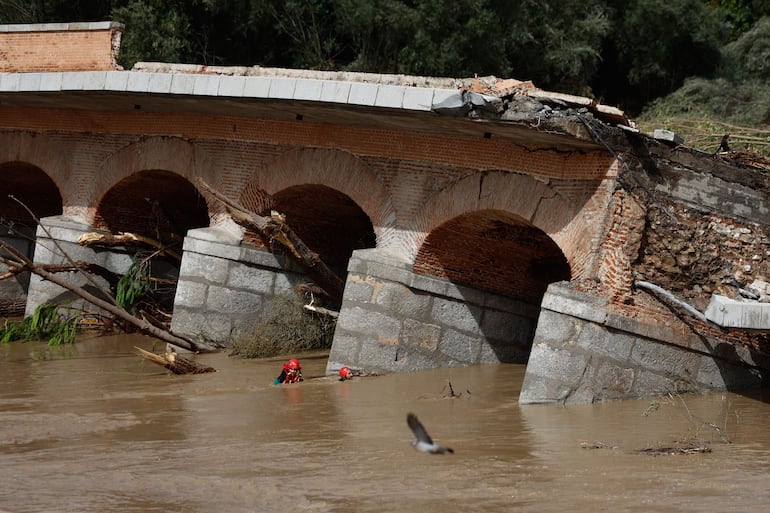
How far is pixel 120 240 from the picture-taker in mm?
13664

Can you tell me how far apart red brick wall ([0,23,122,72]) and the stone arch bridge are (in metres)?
0.09

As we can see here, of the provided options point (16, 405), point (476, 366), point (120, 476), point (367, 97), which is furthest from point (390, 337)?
point (120, 476)

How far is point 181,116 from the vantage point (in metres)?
13.1

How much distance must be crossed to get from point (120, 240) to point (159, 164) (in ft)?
3.61

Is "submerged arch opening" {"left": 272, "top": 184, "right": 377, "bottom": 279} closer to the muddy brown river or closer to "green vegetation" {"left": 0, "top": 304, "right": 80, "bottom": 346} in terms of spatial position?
the muddy brown river

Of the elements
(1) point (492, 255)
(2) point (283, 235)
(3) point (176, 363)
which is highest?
(1) point (492, 255)

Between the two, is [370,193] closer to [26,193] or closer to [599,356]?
[599,356]

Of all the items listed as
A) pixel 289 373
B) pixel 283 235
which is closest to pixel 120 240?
pixel 283 235

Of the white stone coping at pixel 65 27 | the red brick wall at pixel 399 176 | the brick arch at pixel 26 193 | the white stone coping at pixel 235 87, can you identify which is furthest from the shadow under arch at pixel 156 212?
the brick arch at pixel 26 193

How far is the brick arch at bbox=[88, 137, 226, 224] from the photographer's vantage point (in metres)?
12.9

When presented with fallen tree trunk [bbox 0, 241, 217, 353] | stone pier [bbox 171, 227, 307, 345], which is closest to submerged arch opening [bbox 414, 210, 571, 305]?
stone pier [bbox 171, 227, 307, 345]

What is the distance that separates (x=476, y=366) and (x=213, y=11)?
35.3 feet

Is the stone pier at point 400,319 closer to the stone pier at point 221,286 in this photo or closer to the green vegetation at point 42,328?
the stone pier at point 221,286

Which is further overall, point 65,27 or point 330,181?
point 65,27
